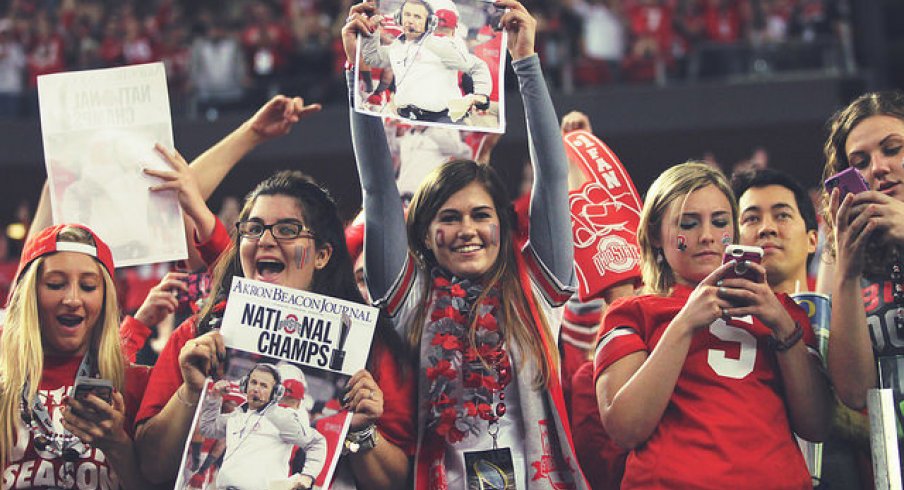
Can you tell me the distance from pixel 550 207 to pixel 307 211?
60cm

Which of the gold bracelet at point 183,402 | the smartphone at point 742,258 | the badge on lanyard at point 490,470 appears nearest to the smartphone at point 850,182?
the smartphone at point 742,258

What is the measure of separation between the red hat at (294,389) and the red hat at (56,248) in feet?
2.00

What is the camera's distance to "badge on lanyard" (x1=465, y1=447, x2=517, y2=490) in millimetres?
2621

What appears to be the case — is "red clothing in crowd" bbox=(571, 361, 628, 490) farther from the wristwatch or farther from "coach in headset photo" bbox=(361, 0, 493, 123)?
"coach in headset photo" bbox=(361, 0, 493, 123)

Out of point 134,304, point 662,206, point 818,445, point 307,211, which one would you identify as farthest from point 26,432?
point 134,304

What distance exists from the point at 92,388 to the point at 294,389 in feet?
1.43

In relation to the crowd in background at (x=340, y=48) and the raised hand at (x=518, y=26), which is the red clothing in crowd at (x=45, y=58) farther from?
the raised hand at (x=518, y=26)

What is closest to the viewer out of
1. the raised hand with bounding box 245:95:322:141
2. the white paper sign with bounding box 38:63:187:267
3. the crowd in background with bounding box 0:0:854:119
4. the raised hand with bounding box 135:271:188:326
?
the white paper sign with bounding box 38:63:187:267

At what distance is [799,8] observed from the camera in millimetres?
10414

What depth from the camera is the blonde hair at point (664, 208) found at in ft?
9.03

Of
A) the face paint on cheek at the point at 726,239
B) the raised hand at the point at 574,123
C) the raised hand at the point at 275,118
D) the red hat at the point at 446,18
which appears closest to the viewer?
the face paint on cheek at the point at 726,239

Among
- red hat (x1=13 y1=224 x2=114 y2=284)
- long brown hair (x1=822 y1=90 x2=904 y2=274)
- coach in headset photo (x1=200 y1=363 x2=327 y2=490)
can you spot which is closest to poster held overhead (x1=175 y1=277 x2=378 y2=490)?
coach in headset photo (x1=200 y1=363 x2=327 y2=490)

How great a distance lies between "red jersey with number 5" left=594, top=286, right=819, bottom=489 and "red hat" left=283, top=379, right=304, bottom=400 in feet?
2.12

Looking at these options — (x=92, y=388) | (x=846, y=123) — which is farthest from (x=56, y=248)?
(x=846, y=123)
